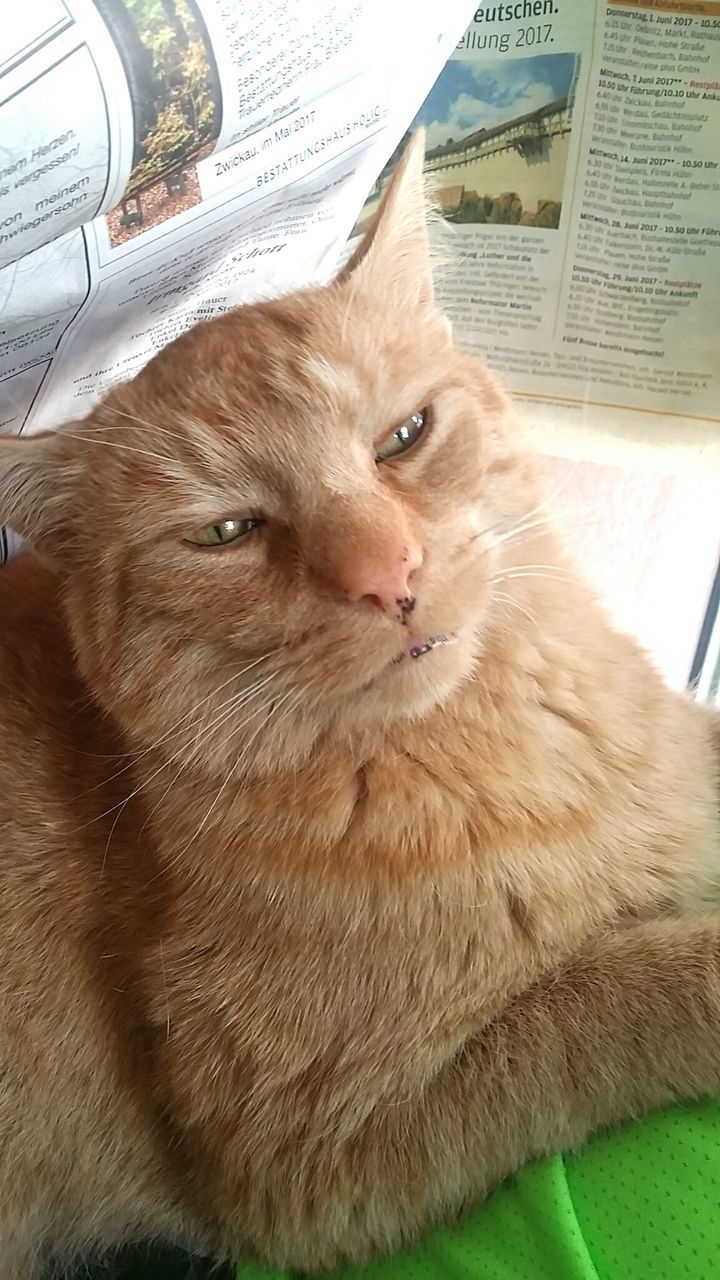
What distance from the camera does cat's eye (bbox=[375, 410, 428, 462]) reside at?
2.87ft

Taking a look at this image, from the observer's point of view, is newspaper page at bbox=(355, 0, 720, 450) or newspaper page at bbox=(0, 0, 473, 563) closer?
newspaper page at bbox=(0, 0, 473, 563)

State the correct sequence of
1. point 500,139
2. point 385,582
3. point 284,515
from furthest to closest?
point 500,139 < point 284,515 < point 385,582

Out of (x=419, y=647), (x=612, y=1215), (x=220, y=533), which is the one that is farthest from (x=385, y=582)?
(x=612, y=1215)

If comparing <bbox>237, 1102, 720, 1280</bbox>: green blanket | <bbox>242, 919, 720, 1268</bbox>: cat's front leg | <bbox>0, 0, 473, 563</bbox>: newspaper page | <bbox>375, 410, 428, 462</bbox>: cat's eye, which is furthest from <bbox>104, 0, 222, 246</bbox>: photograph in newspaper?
<bbox>237, 1102, 720, 1280</bbox>: green blanket

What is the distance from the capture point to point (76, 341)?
1.05 meters

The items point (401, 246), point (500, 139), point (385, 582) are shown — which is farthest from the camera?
point (500, 139)

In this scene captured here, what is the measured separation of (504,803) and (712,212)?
794mm

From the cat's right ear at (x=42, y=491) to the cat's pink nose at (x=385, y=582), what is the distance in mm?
313

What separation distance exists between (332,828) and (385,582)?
9.0 inches

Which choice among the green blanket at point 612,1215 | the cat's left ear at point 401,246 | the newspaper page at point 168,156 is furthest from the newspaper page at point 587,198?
the green blanket at point 612,1215

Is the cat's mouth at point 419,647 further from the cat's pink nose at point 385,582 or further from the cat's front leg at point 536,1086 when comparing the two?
the cat's front leg at point 536,1086

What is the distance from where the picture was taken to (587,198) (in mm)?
1283

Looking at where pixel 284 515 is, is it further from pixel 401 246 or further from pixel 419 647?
pixel 401 246

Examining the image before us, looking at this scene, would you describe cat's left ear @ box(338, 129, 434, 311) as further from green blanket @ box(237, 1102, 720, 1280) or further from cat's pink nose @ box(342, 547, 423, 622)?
green blanket @ box(237, 1102, 720, 1280)
